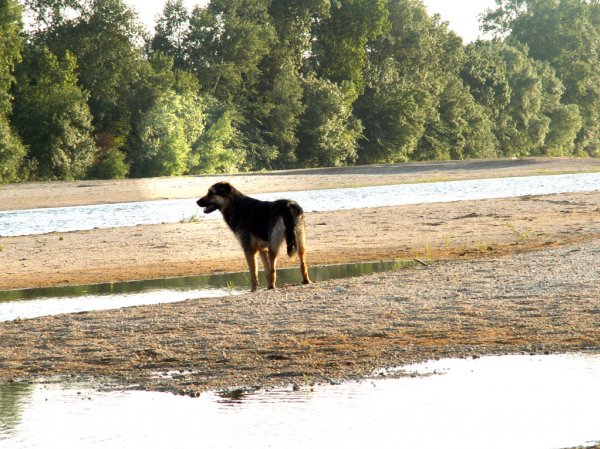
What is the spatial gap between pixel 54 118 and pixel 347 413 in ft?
157

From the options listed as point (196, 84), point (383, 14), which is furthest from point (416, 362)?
point (383, 14)

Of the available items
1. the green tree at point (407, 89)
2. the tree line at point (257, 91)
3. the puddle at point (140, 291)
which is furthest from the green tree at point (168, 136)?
the puddle at point (140, 291)

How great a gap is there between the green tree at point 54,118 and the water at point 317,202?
50.0 feet

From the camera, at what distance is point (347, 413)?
26.1 ft

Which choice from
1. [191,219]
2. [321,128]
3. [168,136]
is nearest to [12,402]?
[191,219]

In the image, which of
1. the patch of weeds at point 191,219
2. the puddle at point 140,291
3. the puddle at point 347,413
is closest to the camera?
the puddle at point 347,413

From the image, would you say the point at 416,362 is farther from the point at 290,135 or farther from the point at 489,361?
the point at 290,135

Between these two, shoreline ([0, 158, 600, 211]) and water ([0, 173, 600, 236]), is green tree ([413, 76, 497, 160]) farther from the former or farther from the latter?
water ([0, 173, 600, 236])

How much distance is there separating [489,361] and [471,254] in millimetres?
9206

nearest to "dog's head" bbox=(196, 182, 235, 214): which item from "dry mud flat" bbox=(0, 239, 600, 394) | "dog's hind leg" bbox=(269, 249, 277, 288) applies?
"dog's hind leg" bbox=(269, 249, 277, 288)

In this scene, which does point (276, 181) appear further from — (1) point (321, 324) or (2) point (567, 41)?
(2) point (567, 41)

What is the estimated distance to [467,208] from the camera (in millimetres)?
29125

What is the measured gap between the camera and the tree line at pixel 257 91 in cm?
5409

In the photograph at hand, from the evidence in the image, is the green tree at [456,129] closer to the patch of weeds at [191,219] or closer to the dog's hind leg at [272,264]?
the patch of weeds at [191,219]
